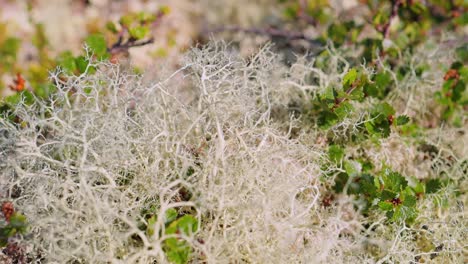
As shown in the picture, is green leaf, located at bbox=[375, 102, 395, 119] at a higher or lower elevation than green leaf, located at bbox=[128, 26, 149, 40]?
lower

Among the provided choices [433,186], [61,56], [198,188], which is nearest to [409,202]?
[433,186]

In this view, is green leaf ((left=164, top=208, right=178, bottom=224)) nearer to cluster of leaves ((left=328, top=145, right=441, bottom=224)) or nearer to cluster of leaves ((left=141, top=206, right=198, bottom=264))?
cluster of leaves ((left=141, top=206, right=198, bottom=264))

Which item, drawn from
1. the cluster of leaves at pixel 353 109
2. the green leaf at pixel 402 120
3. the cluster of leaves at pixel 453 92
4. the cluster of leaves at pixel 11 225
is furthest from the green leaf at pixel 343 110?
the cluster of leaves at pixel 11 225

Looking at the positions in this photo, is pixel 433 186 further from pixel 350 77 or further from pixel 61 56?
pixel 61 56

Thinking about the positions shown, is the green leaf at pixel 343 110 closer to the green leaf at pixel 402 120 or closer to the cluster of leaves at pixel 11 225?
the green leaf at pixel 402 120

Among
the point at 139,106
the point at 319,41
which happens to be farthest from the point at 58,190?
the point at 319,41

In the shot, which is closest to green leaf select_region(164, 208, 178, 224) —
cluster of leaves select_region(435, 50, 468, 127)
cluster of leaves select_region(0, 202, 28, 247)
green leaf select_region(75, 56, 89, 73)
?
cluster of leaves select_region(0, 202, 28, 247)

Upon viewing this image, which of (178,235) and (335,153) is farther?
(335,153)

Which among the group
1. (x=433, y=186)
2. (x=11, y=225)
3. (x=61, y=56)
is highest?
(x=61, y=56)
